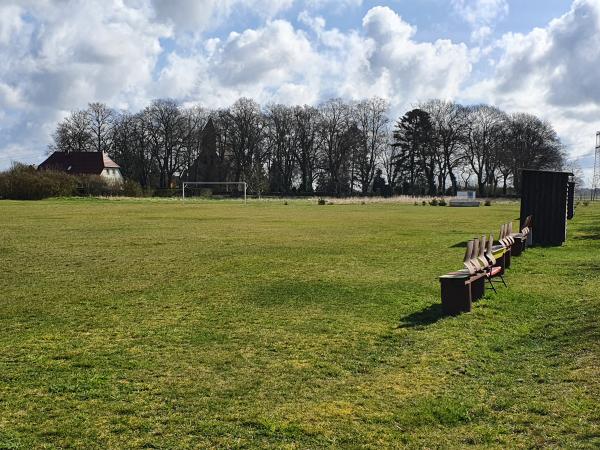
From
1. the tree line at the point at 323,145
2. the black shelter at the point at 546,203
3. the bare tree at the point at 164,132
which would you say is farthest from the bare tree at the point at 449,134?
the black shelter at the point at 546,203

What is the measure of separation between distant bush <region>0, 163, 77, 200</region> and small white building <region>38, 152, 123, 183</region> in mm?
19936

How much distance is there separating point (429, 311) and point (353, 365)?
3127 millimetres

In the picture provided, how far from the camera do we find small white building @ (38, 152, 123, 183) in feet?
285

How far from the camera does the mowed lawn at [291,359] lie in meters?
4.71

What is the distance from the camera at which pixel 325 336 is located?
779 cm

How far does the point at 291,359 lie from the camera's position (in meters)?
6.71

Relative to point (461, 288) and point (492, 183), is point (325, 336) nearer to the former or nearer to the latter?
point (461, 288)

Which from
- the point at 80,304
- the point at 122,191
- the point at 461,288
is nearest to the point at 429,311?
the point at 461,288

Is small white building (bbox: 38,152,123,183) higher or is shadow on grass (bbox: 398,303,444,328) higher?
small white building (bbox: 38,152,123,183)

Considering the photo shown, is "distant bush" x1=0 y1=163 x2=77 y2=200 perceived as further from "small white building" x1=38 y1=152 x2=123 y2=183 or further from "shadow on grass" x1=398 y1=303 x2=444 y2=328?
"shadow on grass" x1=398 y1=303 x2=444 y2=328

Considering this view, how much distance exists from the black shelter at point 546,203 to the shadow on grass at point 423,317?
38.3ft

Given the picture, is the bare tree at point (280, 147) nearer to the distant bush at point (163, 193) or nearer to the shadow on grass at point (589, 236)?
the distant bush at point (163, 193)

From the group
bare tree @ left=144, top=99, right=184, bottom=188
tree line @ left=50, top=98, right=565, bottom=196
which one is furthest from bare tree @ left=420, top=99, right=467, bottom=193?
bare tree @ left=144, top=99, right=184, bottom=188

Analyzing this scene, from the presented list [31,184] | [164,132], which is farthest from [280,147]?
[31,184]
